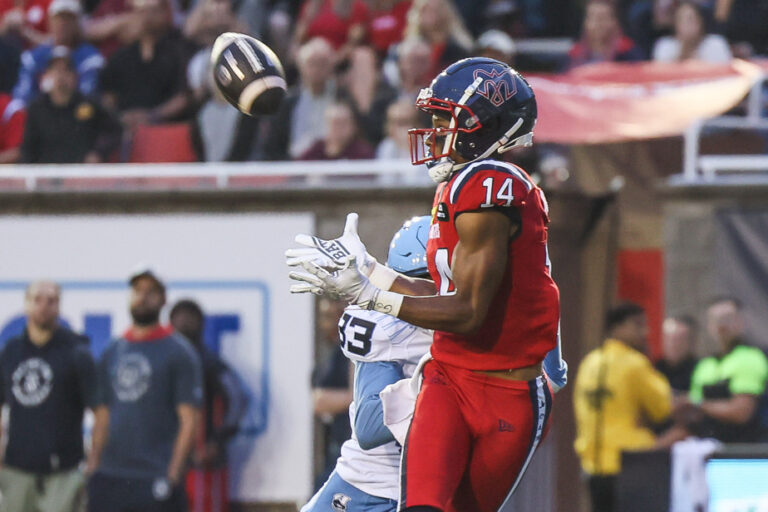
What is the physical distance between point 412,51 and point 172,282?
7.40 ft

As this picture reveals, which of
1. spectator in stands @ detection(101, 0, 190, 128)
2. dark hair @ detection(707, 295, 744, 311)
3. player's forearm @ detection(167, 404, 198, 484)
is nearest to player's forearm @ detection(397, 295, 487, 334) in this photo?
player's forearm @ detection(167, 404, 198, 484)

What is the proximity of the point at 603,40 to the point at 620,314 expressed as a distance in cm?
279

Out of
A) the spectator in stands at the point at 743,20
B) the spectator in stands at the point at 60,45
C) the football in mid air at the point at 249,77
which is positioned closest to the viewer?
the football in mid air at the point at 249,77

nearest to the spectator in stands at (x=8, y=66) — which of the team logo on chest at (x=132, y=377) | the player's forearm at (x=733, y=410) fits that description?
the team logo on chest at (x=132, y=377)

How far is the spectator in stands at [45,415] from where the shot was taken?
363 inches

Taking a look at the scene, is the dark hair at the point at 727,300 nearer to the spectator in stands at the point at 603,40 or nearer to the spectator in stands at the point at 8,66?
the spectator in stands at the point at 603,40

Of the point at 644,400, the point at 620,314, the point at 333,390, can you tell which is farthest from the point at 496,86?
the point at 644,400

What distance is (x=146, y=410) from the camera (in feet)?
30.1

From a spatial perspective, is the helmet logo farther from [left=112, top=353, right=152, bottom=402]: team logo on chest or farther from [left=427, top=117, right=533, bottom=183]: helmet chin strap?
[left=112, top=353, right=152, bottom=402]: team logo on chest

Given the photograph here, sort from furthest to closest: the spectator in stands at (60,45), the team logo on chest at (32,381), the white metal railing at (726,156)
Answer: the spectator in stands at (60,45), the white metal railing at (726,156), the team logo on chest at (32,381)

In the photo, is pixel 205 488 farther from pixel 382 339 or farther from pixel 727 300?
pixel 382 339

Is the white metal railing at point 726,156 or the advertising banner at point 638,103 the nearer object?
the advertising banner at point 638,103

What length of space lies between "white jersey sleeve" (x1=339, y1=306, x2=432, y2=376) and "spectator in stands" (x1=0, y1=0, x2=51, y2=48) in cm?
771

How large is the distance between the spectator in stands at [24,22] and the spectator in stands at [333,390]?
15.3ft
